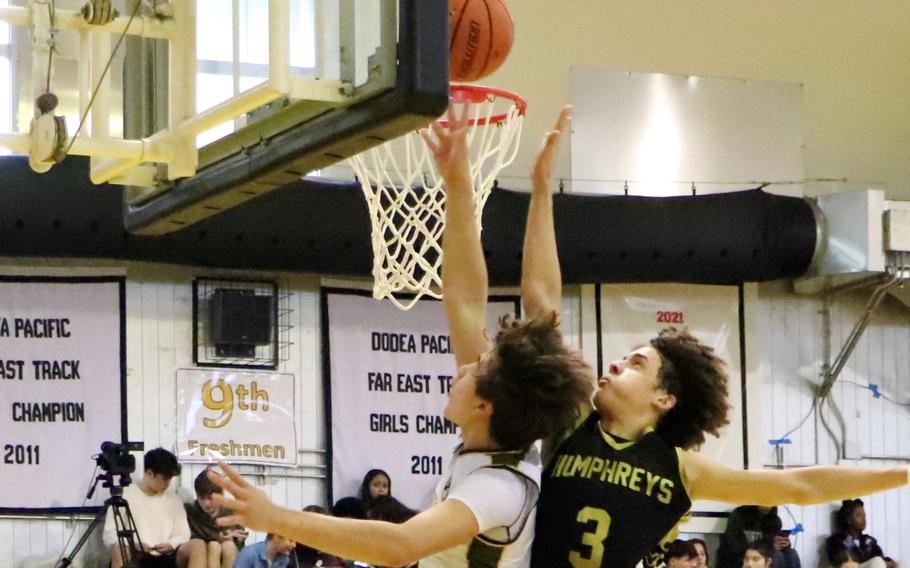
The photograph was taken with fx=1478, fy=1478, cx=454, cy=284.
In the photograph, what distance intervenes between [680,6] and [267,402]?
4848 mm

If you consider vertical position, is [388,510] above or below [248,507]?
below

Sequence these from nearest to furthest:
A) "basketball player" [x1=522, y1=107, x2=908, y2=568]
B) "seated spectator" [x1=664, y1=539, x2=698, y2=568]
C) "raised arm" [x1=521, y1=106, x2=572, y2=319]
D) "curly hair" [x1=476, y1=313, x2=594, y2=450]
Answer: "curly hair" [x1=476, y1=313, x2=594, y2=450] < "basketball player" [x1=522, y1=107, x2=908, y2=568] < "raised arm" [x1=521, y1=106, x2=572, y2=319] < "seated spectator" [x1=664, y1=539, x2=698, y2=568]

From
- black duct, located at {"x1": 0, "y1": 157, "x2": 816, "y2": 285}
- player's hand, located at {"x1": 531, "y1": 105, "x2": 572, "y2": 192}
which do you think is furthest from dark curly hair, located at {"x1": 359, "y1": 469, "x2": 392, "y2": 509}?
player's hand, located at {"x1": 531, "y1": 105, "x2": 572, "y2": 192}

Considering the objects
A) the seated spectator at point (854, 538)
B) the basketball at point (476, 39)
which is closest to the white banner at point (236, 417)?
the seated spectator at point (854, 538)

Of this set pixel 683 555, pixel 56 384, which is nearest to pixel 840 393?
pixel 683 555

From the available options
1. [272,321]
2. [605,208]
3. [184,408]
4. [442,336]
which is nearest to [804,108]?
[605,208]

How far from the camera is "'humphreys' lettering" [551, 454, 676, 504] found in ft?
13.0

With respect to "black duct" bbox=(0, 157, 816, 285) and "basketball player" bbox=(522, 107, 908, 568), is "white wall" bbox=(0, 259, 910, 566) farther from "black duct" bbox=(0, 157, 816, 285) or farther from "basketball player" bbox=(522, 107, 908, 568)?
"basketball player" bbox=(522, 107, 908, 568)

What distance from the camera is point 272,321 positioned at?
11281 mm

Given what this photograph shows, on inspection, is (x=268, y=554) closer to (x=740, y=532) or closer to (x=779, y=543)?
(x=740, y=532)

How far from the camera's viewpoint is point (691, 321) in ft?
41.0

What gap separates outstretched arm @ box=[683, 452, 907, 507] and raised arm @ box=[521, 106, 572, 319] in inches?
27.7

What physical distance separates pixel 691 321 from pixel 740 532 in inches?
71.6

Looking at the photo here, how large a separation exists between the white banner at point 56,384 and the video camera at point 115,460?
0.53m
